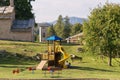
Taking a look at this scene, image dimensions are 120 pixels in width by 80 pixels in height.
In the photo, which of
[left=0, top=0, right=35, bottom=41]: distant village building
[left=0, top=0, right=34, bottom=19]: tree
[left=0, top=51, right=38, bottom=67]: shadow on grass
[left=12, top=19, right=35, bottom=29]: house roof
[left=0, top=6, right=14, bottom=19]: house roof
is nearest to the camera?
[left=0, top=51, right=38, bottom=67]: shadow on grass

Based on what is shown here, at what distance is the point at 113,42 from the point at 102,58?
214 inches

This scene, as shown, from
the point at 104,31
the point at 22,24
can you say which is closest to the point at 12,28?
the point at 22,24

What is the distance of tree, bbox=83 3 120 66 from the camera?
2219 inches

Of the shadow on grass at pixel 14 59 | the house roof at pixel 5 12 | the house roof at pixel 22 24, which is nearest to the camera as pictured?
the shadow on grass at pixel 14 59

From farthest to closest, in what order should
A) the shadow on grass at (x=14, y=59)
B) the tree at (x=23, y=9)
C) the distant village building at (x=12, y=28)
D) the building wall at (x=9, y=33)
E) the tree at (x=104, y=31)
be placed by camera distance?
1. the tree at (x=23, y=9)
2. the building wall at (x=9, y=33)
3. the distant village building at (x=12, y=28)
4. the tree at (x=104, y=31)
5. the shadow on grass at (x=14, y=59)

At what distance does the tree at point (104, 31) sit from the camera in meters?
56.4

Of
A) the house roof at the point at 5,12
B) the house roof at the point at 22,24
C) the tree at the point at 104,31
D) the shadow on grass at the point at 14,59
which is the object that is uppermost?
the house roof at the point at 5,12

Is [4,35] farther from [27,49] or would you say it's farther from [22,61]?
[22,61]

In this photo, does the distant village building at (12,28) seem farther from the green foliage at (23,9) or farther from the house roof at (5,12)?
the green foliage at (23,9)

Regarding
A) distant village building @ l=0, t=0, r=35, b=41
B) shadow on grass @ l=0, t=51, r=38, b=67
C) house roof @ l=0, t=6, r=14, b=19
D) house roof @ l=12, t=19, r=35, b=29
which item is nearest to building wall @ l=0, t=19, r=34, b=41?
distant village building @ l=0, t=0, r=35, b=41

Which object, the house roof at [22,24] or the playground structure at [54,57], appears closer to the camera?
the playground structure at [54,57]

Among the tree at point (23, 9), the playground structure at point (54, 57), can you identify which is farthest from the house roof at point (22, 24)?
the playground structure at point (54, 57)

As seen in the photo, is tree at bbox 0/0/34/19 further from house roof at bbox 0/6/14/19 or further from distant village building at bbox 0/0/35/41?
distant village building at bbox 0/0/35/41

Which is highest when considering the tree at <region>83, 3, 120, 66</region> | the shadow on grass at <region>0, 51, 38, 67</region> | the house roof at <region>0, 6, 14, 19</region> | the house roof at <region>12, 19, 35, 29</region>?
the house roof at <region>0, 6, 14, 19</region>
